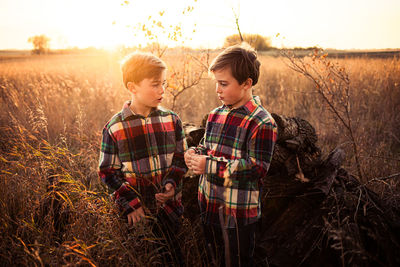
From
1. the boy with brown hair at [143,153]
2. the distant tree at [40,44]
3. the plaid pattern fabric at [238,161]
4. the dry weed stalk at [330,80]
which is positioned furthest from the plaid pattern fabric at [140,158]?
the distant tree at [40,44]

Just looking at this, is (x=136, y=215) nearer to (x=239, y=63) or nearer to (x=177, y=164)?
(x=177, y=164)

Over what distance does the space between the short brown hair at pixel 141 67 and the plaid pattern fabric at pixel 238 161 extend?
53 cm

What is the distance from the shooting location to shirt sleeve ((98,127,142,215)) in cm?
153

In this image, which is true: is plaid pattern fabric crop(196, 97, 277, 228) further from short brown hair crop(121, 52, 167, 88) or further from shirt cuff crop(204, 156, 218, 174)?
short brown hair crop(121, 52, 167, 88)

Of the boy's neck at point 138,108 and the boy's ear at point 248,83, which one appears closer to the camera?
the boy's ear at point 248,83

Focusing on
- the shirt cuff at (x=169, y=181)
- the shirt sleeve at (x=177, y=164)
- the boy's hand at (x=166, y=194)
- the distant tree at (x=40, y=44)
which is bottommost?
the boy's hand at (x=166, y=194)

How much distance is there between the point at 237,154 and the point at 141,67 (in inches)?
34.4

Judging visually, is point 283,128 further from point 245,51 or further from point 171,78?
point 171,78

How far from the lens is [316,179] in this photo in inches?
78.4

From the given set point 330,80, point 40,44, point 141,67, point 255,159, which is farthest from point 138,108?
point 40,44

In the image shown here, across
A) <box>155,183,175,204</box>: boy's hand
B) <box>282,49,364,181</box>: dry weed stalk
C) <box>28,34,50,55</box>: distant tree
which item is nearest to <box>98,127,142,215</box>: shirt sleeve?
<box>155,183,175,204</box>: boy's hand

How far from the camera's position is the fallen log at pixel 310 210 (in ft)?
4.96

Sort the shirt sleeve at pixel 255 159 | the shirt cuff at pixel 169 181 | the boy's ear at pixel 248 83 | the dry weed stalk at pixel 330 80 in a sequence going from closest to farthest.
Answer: the shirt sleeve at pixel 255 159 → the boy's ear at pixel 248 83 → the shirt cuff at pixel 169 181 → the dry weed stalk at pixel 330 80

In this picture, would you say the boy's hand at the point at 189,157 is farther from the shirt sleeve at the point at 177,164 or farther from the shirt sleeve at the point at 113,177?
the shirt sleeve at the point at 113,177
